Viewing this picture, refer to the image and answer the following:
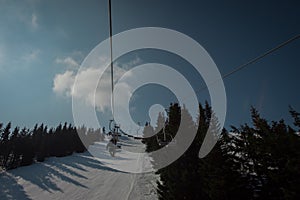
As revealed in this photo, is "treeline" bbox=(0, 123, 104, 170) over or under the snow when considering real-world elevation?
over

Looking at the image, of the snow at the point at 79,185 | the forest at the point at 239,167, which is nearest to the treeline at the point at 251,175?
the forest at the point at 239,167

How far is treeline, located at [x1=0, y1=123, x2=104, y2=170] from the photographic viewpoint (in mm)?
38594

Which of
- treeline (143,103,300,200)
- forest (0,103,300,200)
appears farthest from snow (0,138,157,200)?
treeline (143,103,300,200)

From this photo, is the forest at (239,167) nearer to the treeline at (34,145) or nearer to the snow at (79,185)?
the snow at (79,185)

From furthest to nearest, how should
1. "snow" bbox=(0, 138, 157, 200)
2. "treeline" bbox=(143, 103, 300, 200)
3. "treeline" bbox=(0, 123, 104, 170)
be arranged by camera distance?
"treeline" bbox=(0, 123, 104, 170) < "snow" bbox=(0, 138, 157, 200) < "treeline" bbox=(143, 103, 300, 200)

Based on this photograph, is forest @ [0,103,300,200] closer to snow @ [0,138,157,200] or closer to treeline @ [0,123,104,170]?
snow @ [0,138,157,200]

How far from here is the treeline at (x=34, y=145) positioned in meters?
38.6

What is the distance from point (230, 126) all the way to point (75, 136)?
2178 inches

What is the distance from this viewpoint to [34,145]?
4503cm

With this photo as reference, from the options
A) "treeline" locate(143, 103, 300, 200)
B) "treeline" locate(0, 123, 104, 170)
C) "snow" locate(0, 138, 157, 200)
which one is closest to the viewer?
"treeline" locate(143, 103, 300, 200)

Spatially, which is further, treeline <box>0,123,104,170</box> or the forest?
treeline <box>0,123,104,170</box>

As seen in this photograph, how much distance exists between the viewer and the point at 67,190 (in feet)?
69.8

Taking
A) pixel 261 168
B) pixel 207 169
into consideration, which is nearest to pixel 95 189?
pixel 207 169

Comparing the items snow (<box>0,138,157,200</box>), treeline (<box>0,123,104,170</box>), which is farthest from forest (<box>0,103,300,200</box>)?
treeline (<box>0,123,104,170</box>)
